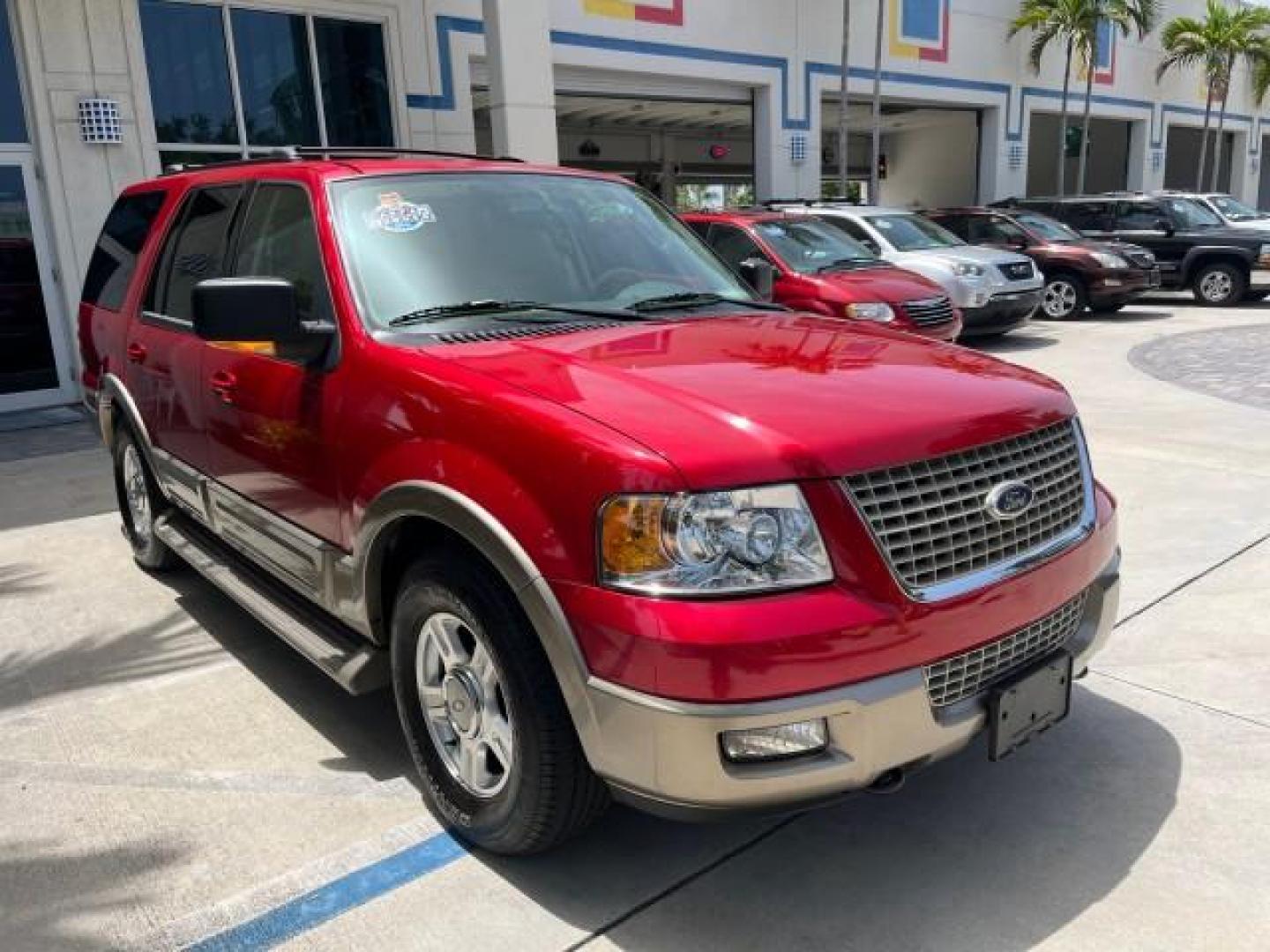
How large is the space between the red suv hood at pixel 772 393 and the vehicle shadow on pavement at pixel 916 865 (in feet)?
3.73

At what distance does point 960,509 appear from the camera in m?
2.52

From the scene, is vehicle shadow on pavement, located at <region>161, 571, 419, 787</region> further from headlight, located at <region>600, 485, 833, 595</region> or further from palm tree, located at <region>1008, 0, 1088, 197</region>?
palm tree, located at <region>1008, 0, 1088, 197</region>

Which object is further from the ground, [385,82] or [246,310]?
[385,82]

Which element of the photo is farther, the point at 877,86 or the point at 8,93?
the point at 877,86

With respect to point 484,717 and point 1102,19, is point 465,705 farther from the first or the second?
point 1102,19

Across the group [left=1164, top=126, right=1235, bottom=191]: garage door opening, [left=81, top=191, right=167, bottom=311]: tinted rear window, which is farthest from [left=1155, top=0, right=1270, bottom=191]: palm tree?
[left=81, top=191, right=167, bottom=311]: tinted rear window

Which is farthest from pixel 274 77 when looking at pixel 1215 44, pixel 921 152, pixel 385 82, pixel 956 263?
pixel 1215 44

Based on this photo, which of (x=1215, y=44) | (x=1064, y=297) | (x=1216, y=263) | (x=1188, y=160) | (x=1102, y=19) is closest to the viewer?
(x=1064, y=297)

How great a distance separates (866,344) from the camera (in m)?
3.20

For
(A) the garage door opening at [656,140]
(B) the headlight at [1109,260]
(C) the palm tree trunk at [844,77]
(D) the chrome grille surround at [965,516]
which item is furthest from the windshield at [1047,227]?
(D) the chrome grille surround at [965,516]

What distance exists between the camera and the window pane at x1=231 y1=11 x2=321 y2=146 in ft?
36.8

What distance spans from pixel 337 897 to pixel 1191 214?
18057 mm

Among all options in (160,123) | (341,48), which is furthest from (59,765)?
(341,48)

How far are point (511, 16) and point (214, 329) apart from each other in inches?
391
